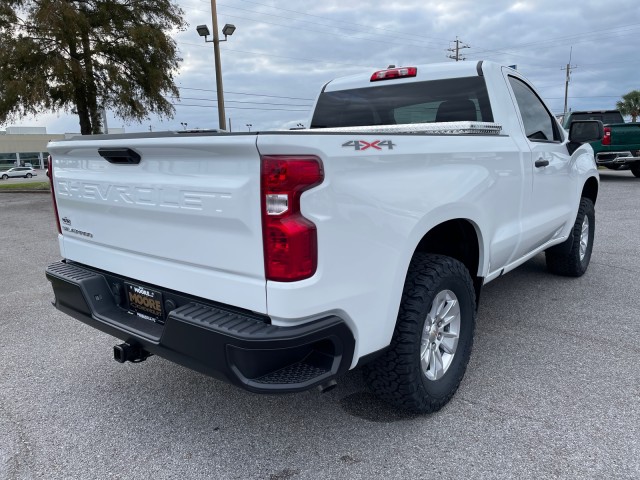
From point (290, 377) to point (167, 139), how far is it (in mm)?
1133

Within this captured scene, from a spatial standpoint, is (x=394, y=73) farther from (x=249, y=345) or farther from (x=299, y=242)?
(x=249, y=345)

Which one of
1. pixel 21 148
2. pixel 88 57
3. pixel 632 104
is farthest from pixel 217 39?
pixel 21 148

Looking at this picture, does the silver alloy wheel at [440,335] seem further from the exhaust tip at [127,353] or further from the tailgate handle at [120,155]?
the tailgate handle at [120,155]

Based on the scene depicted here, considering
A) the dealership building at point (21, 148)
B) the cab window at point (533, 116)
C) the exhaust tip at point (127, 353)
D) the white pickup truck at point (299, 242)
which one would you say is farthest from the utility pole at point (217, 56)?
the dealership building at point (21, 148)

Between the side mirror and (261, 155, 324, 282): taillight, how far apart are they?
3.38 meters

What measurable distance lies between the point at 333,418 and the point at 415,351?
642 millimetres

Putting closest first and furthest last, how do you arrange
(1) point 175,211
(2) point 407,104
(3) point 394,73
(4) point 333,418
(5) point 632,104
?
1. (1) point 175,211
2. (4) point 333,418
3. (2) point 407,104
4. (3) point 394,73
5. (5) point 632,104

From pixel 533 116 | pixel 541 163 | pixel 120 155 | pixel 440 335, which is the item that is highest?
pixel 533 116

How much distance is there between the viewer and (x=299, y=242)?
6.38 ft

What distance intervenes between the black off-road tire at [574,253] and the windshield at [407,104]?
2.10m

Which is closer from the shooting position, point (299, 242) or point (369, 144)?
point (299, 242)

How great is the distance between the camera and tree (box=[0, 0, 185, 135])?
16.7 metres

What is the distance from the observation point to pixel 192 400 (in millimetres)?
3025

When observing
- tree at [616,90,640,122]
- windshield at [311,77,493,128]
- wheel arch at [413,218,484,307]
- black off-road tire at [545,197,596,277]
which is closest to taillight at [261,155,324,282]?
wheel arch at [413,218,484,307]
